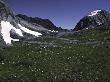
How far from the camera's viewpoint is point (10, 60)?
173ft

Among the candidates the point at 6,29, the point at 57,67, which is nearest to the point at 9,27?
the point at 6,29

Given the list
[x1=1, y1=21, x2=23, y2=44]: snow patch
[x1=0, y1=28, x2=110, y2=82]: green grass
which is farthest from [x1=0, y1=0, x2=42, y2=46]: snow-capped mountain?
[x1=0, y1=28, x2=110, y2=82]: green grass

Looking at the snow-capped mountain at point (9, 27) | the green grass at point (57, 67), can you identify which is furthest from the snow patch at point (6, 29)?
the green grass at point (57, 67)

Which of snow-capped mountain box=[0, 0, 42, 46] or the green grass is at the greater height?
snow-capped mountain box=[0, 0, 42, 46]

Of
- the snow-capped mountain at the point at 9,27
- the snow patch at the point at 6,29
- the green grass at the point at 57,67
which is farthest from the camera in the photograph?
the snow-capped mountain at the point at 9,27

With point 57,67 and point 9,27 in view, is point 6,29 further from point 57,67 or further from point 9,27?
point 57,67

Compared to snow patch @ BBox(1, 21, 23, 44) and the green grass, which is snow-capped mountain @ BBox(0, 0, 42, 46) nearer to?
snow patch @ BBox(1, 21, 23, 44)

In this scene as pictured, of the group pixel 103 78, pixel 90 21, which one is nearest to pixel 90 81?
pixel 103 78

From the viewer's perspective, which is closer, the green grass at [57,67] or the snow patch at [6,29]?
the green grass at [57,67]

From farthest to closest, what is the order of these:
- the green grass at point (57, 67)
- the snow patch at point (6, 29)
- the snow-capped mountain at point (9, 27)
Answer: the snow-capped mountain at point (9, 27), the snow patch at point (6, 29), the green grass at point (57, 67)

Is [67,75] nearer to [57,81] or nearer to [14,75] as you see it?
[57,81]

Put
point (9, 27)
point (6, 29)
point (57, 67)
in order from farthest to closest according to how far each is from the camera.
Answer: point (9, 27)
point (6, 29)
point (57, 67)

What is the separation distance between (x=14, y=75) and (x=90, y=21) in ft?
519

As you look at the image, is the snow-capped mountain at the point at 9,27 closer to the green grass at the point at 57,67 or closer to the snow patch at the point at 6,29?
the snow patch at the point at 6,29
